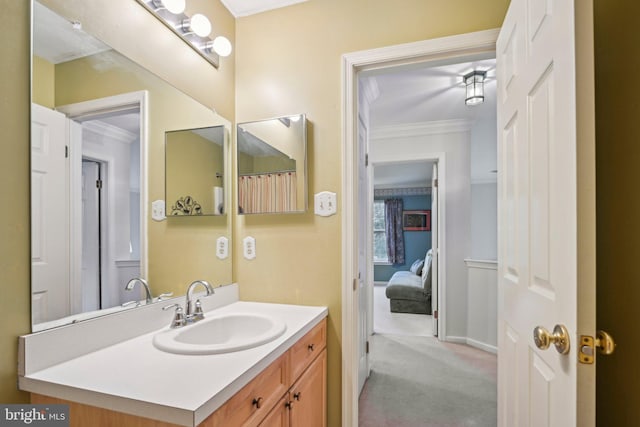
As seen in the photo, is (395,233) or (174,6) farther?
(395,233)

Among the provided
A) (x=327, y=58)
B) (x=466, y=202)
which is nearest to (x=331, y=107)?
(x=327, y=58)

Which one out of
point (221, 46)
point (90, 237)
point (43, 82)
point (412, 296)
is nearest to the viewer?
point (43, 82)

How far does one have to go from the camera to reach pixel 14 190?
878 mm

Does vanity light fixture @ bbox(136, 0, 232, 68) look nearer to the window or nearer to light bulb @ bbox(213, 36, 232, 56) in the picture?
light bulb @ bbox(213, 36, 232, 56)

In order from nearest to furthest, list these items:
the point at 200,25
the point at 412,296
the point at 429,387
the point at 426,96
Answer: the point at 200,25, the point at 429,387, the point at 426,96, the point at 412,296

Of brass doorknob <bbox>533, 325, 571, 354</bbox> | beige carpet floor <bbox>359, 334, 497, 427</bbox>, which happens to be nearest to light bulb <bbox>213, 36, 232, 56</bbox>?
brass doorknob <bbox>533, 325, 571, 354</bbox>

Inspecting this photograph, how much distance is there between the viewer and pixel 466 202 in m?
3.50

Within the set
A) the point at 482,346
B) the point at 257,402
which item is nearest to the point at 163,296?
the point at 257,402

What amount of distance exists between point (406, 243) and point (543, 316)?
24.0 ft

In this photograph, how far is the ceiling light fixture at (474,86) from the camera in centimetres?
250

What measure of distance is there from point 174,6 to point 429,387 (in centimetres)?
288

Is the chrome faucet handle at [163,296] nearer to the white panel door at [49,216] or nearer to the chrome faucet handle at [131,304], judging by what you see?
the chrome faucet handle at [131,304]

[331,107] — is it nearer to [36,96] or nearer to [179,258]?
[179,258]

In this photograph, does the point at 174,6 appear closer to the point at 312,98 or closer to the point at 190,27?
the point at 190,27
